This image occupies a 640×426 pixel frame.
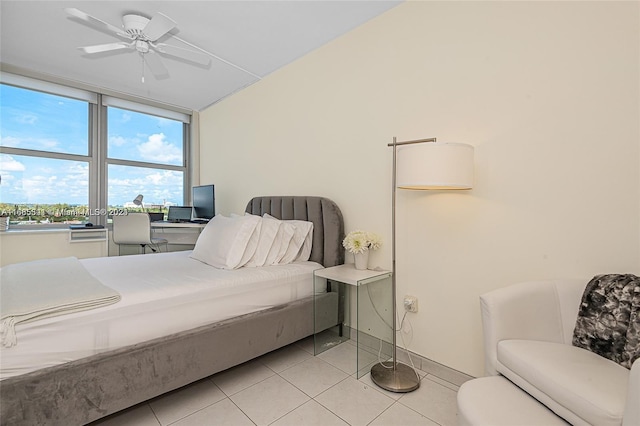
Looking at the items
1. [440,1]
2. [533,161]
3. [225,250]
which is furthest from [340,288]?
[440,1]

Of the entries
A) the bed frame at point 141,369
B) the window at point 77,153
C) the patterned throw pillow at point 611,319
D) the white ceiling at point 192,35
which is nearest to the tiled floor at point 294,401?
the bed frame at point 141,369

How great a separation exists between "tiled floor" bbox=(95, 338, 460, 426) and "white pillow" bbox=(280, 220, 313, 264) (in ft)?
2.71

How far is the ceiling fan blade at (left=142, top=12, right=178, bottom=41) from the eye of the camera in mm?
2174

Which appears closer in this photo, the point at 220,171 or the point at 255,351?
the point at 255,351

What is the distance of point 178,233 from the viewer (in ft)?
14.0

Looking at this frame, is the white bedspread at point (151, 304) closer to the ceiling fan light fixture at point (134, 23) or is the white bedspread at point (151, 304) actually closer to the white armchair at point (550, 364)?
the white armchair at point (550, 364)

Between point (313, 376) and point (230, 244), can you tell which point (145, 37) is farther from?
point (313, 376)

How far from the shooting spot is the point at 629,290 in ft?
4.11

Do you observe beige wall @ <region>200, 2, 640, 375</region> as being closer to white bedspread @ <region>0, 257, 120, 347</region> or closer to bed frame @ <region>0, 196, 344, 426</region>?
bed frame @ <region>0, 196, 344, 426</region>

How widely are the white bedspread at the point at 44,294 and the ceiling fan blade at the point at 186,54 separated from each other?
6.85 ft

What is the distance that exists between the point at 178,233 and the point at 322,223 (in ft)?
8.39

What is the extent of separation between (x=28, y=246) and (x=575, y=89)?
5134 mm

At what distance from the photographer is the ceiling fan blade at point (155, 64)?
3.13 m

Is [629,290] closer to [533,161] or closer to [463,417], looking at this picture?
[533,161]
